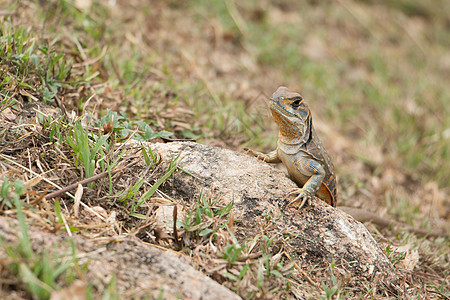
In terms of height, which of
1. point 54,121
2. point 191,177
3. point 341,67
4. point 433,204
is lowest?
point 433,204

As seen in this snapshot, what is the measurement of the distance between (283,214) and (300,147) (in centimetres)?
68

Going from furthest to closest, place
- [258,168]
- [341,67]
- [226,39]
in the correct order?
1. [341,67]
2. [226,39]
3. [258,168]

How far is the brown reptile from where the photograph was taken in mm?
3682

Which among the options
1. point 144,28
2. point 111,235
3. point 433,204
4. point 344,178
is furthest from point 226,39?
point 111,235

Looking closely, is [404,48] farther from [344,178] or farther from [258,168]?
[258,168]

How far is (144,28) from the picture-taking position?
6660 mm

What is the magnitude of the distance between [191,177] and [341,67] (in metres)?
5.92

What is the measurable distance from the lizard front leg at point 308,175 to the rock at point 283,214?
9 centimetres

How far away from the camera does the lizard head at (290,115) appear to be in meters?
3.69

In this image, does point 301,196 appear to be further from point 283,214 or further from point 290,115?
point 290,115

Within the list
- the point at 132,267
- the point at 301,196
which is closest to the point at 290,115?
the point at 301,196

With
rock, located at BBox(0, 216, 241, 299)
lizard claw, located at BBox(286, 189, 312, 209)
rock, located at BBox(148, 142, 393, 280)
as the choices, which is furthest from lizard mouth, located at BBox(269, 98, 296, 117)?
rock, located at BBox(0, 216, 241, 299)

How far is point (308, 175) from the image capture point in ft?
12.2

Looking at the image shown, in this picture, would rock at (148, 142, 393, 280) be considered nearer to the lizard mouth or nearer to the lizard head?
the lizard head
